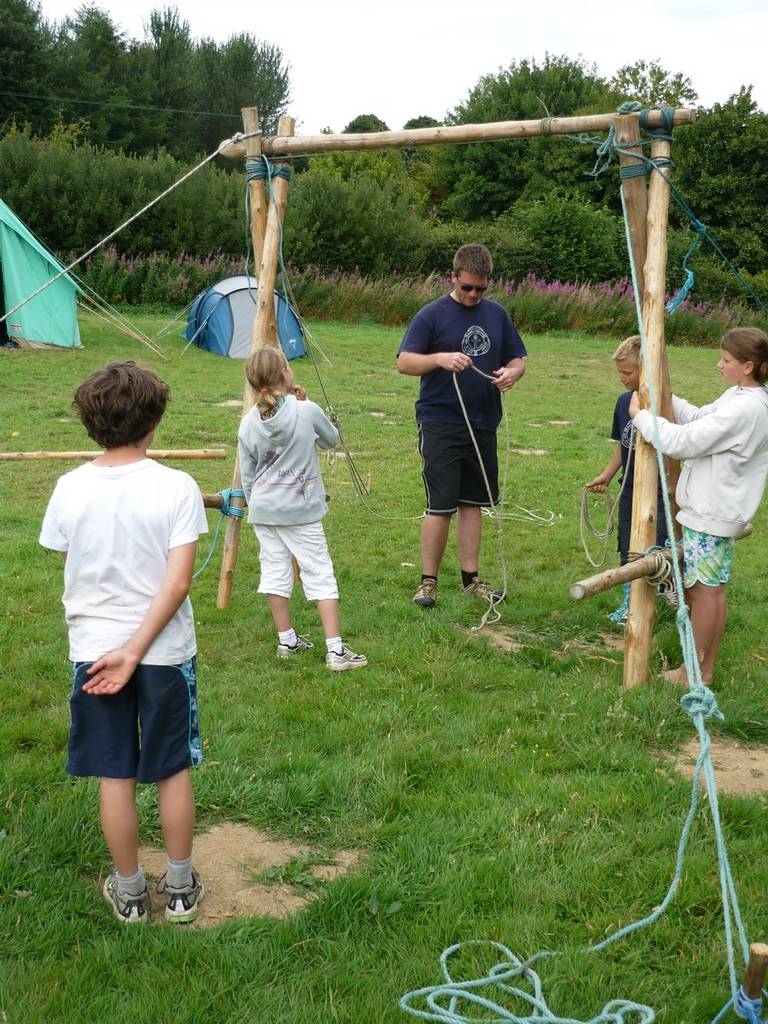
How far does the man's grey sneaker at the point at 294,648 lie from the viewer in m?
4.91

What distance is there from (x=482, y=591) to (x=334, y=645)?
4.47 ft

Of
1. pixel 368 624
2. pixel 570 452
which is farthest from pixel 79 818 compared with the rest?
pixel 570 452

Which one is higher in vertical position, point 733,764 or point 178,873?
point 178,873

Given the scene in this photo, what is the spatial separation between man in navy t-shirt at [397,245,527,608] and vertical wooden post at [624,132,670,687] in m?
1.08

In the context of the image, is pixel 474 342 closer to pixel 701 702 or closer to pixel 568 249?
pixel 701 702

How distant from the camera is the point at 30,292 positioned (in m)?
14.8

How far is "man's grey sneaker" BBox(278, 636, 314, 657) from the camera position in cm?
491

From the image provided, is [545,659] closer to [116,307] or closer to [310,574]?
[310,574]

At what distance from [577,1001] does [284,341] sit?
583 inches

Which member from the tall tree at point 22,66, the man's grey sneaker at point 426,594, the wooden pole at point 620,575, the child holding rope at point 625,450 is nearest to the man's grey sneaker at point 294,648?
the man's grey sneaker at point 426,594

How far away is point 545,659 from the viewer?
195 inches

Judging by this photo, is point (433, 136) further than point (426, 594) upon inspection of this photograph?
No

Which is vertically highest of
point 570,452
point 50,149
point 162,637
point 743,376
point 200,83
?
point 200,83

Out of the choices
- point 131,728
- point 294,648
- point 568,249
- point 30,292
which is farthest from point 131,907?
point 568,249
